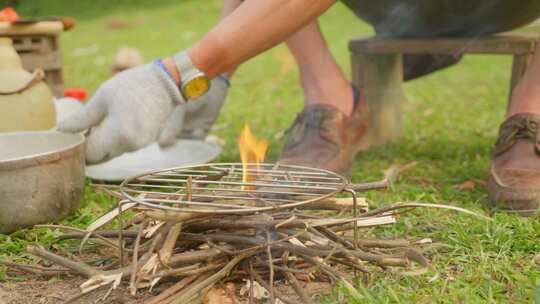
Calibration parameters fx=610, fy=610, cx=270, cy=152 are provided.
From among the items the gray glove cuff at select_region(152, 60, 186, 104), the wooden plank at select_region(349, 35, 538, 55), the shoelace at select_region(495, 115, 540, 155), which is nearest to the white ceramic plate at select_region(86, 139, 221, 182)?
the gray glove cuff at select_region(152, 60, 186, 104)

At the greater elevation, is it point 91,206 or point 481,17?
point 481,17

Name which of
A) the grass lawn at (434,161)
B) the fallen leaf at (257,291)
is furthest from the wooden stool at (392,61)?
the fallen leaf at (257,291)

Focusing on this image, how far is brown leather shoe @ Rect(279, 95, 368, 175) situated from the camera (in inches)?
86.5

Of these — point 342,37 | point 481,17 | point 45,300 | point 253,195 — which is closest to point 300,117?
point 481,17

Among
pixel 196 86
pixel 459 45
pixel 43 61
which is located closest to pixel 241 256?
pixel 196 86

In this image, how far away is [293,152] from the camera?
2.23m

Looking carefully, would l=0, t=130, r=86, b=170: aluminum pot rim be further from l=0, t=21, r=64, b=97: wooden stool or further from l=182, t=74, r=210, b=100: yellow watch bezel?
l=0, t=21, r=64, b=97: wooden stool

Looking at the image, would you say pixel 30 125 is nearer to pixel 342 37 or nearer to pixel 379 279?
pixel 379 279

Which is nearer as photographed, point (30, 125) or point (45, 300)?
point (45, 300)

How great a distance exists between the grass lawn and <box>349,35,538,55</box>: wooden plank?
45 cm

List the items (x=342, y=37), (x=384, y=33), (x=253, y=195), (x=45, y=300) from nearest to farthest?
(x=45, y=300) → (x=253, y=195) → (x=384, y=33) → (x=342, y=37)

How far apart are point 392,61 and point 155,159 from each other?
117cm

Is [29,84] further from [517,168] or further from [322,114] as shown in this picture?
[517,168]

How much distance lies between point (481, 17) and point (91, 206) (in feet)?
5.30
